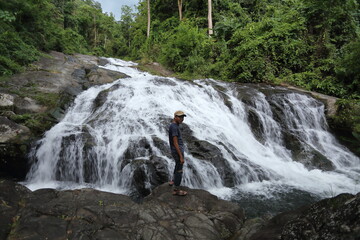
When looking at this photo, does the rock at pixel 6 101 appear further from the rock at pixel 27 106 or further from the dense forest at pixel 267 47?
the dense forest at pixel 267 47

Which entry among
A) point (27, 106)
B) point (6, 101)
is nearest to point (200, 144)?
point (27, 106)

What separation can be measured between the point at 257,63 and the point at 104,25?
3559cm

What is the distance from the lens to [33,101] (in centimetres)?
1034

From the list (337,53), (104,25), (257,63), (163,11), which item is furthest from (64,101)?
(104,25)

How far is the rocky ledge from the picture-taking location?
371 cm

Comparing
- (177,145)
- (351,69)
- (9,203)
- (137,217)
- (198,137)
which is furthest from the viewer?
(351,69)

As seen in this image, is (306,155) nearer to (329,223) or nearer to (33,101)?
(329,223)

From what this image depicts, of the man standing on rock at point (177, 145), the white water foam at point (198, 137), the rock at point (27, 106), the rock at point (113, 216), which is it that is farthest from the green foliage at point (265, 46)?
the man standing on rock at point (177, 145)

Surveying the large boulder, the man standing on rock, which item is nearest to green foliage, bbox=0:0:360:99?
the man standing on rock

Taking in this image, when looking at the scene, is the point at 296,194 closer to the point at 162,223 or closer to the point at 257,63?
the point at 162,223

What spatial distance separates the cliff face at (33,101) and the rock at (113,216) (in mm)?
2895

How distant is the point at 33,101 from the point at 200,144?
7771 mm

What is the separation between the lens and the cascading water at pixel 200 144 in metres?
7.44

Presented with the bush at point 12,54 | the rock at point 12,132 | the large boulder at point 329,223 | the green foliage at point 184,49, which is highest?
the green foliage at point 184,49
